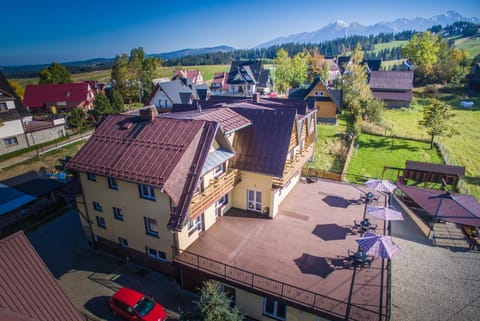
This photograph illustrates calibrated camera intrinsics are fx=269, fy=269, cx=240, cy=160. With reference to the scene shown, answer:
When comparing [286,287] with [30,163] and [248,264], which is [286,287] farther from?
[30,163]

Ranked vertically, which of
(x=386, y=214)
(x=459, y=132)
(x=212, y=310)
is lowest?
(x=459, y=132)

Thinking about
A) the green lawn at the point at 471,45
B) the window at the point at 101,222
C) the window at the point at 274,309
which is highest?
the green lawn at the point at 471,45

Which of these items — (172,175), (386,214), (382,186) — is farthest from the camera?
(382,186)

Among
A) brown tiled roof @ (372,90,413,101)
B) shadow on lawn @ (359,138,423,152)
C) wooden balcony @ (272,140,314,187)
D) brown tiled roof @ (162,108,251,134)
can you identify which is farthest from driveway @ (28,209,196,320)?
brown tiled roof @ (372,90,413,101)

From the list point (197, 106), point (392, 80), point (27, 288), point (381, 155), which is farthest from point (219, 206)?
point (392, 80)

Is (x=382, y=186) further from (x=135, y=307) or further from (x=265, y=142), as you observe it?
(x=135, y=307)

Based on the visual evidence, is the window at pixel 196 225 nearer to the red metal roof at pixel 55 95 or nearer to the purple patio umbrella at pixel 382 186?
the purple patio umbrella at pixel 382 186

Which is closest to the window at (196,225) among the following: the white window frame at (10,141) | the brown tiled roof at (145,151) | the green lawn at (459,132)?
the brown tiled roof at (145,151)
